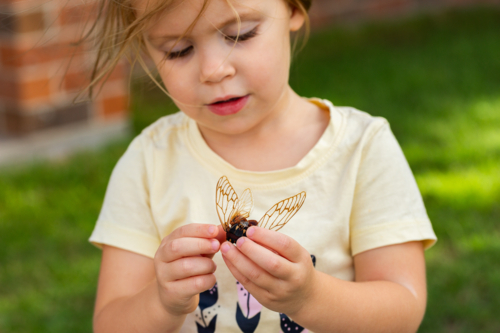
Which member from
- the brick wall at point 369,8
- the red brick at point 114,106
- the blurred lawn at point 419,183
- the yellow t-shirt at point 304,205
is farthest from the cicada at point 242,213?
the brick wall at point 369,8

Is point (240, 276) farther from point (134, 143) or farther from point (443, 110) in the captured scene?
point (443, 110)

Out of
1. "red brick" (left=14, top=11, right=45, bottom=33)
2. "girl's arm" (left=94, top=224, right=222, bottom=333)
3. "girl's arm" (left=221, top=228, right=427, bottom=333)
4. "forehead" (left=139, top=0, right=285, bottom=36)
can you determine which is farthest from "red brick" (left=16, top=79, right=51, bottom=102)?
"girl's arm" (left=221, top=228, right=427, bottom=333)

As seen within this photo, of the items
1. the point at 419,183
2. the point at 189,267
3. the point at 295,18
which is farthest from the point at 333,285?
the point at 419,183

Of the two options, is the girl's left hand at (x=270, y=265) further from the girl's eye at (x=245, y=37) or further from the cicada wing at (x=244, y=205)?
the girl's eye at (x=245, y=37)

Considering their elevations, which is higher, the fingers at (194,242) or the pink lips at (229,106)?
the pink lips at (229,106)

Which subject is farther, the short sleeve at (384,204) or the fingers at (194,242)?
the short sleeve at (384,204)

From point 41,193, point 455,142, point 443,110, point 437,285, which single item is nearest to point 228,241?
point 437,285
